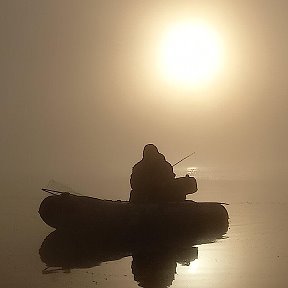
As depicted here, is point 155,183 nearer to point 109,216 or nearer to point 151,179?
point 151,179

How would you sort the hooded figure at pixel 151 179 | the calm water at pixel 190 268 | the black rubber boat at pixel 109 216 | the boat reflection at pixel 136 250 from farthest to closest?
the hooded figure at pixel 151 179 < the black rubber boat at pixel 109 216 < the boat reflection at pixel 136 250 < the calm water at pixel 190 268

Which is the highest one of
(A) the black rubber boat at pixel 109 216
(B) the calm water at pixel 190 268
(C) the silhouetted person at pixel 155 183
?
(C) the silhouetted person at pixel 155 183

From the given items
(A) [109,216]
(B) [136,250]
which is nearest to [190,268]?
(B) [136,250]

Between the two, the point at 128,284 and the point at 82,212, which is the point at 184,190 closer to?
the point at 82,212

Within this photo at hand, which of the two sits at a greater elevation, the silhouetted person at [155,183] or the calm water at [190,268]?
the silhouetted person at [155,183]

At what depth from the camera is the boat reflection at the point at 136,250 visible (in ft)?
88.0

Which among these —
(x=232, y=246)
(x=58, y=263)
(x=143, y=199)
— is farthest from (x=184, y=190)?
(x=58, y=263)

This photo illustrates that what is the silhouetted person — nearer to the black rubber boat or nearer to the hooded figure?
the hooded figure

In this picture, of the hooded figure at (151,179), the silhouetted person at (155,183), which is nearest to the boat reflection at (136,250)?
the silhouetted person at (155,183)

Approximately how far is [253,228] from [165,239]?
16.3 meters

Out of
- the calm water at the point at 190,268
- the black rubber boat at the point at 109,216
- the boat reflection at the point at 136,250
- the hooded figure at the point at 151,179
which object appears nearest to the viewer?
the calm water at the point at 190,268

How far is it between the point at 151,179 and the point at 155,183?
42 cm

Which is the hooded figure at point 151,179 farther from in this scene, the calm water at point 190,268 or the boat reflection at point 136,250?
the calm water at point 190,268

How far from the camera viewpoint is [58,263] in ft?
95.0
